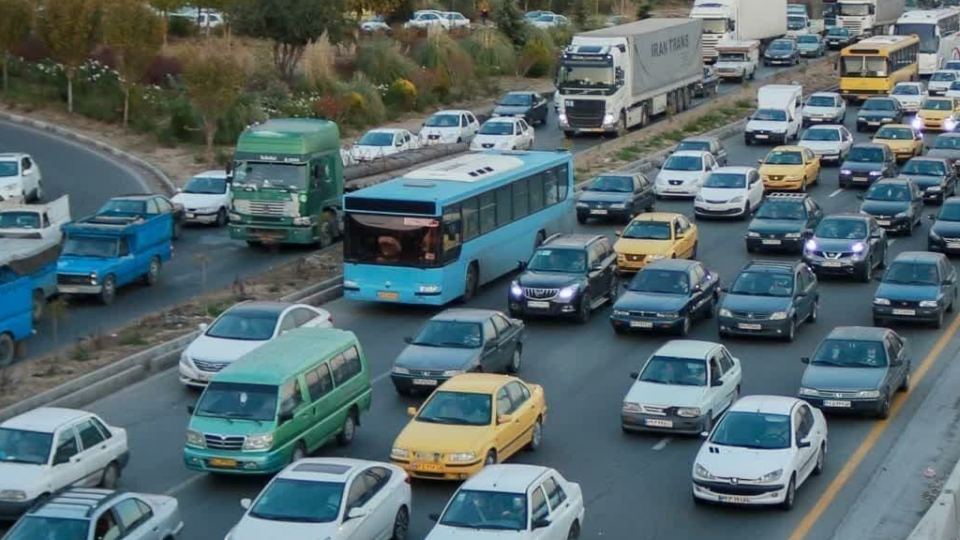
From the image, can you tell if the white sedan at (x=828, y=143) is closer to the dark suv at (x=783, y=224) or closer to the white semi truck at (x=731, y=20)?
the dark suv at (x=783, y=224)

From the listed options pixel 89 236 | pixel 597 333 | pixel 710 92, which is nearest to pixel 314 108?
pixel 710 92

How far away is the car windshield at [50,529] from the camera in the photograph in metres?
19.2

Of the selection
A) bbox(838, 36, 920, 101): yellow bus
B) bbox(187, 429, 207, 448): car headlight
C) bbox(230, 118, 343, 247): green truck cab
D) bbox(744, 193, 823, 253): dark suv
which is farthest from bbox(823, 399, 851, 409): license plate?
bbox(838, 36, 920, 101): yellow bus

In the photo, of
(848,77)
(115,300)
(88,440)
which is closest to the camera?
(88,440)

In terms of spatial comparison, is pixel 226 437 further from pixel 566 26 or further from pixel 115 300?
pixel 566 26

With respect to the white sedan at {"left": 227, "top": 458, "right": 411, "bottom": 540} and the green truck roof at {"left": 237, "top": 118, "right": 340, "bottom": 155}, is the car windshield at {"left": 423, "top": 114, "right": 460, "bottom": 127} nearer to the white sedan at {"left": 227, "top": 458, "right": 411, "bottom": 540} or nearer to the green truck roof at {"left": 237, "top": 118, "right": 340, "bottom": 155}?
the green truck roof at {"left": 237, "top": 118, "right": 340, "bottom": 155}

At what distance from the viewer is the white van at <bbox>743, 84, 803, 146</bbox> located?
5891 centimetres

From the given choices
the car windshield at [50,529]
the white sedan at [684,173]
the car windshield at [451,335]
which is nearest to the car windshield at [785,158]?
the white sedan at [684,173]

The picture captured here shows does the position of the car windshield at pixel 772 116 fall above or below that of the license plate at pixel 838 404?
above

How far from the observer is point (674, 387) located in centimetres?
2645

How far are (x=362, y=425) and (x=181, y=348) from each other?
5.97m

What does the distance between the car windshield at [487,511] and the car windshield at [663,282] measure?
1385cm

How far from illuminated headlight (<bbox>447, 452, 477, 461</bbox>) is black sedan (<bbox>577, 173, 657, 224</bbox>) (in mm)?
21758

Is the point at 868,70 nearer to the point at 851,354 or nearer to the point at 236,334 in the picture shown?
the point at 851,354
